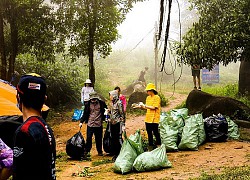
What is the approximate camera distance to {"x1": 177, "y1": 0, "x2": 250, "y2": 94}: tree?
31.6ft

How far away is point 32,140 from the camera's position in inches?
85.1

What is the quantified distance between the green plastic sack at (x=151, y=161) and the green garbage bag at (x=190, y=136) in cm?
166

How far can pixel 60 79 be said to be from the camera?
17859 mm

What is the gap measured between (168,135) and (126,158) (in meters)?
1.89

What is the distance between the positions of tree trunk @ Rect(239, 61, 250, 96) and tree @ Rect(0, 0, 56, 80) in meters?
7.83

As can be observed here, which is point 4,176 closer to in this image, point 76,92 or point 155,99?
point 155,99

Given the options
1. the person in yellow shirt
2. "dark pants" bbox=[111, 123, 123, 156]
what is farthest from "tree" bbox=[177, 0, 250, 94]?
"dark pants" bbox=[111, 123, 123, 156]

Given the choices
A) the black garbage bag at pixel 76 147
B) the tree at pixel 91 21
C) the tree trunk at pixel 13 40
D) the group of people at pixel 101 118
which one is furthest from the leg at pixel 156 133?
the tree trunk at pixel 13 40

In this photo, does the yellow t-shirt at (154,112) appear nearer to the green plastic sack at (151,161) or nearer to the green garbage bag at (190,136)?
the green garbage bag at (190,136)

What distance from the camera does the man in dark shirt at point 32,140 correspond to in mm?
2141

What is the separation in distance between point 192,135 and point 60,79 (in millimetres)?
11368

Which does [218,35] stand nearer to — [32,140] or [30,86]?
[30,86]

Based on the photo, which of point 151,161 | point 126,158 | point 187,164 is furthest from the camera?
point 187,164

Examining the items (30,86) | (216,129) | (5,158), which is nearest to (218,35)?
(216,129)
